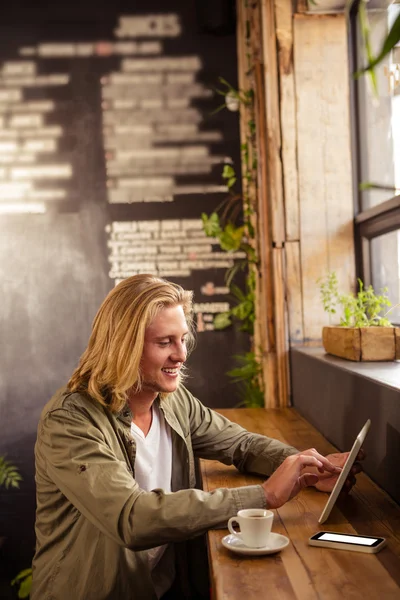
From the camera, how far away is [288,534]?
63.2 inches

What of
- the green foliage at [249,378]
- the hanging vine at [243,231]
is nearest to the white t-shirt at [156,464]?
the green foliage at [249,378]

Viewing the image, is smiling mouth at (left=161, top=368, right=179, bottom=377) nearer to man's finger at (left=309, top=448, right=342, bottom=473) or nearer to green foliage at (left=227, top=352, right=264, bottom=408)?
man's finger at (left=309, top=448, right=342, bottom=473)

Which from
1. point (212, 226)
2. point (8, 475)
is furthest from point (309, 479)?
point (8, 475)

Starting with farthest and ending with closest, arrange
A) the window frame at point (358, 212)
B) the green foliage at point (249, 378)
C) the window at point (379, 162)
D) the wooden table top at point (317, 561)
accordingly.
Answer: the green foliage at point (249, 378), the window frame at point (358, 212), the window at point (379, 162), the wooden table top at point (317, 561)

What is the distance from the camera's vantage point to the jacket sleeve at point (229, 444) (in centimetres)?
218

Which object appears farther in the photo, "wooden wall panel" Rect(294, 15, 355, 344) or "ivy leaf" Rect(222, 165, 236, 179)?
"ivy leaf" Rect(222, 165, 236, 179)

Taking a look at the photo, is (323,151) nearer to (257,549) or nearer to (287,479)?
(287,479)

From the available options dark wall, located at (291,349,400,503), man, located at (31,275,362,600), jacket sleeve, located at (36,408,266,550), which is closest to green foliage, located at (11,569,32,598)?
dark wall, located at (291,349,400,503)

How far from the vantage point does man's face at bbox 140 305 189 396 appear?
1.96 meters

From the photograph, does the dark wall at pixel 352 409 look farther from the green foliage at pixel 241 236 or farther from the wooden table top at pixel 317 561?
the green foliage at pixel 241 236

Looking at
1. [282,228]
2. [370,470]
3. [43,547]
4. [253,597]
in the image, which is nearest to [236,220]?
[282,228]

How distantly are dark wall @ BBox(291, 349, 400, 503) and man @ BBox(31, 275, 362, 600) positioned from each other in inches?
5.3

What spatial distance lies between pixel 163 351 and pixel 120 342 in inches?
4.9

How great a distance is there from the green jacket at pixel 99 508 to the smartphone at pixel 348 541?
0.18m
